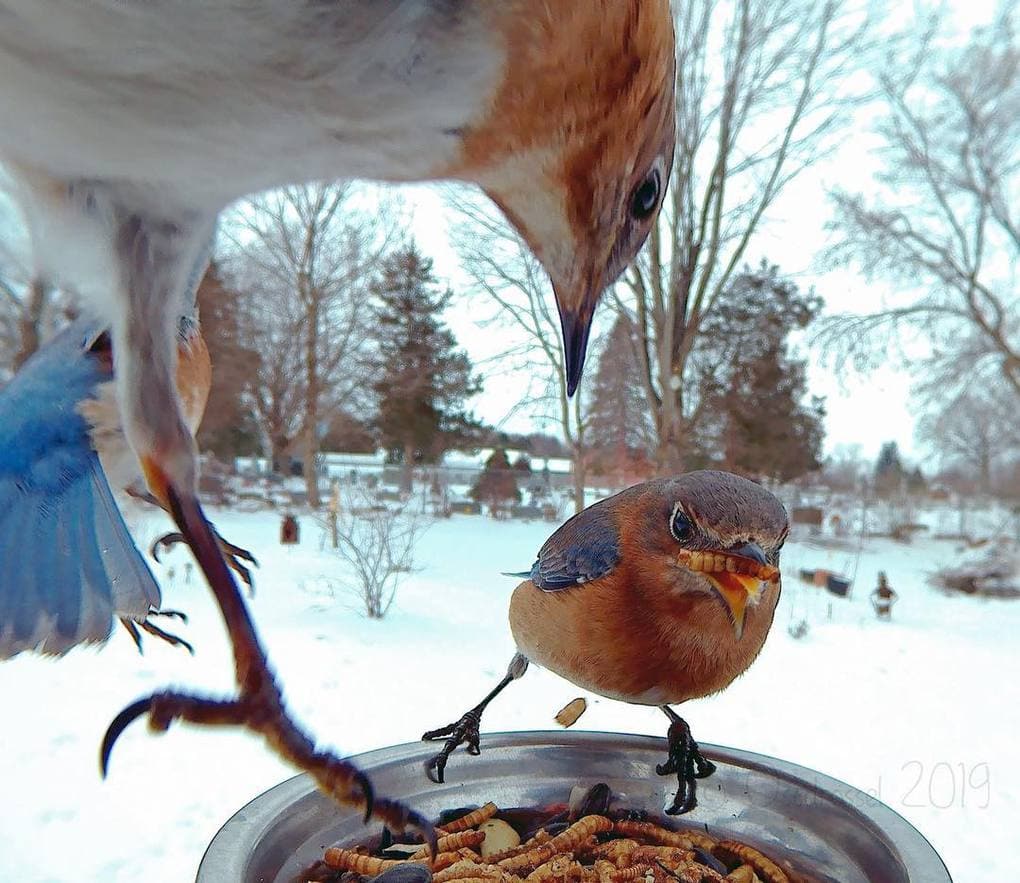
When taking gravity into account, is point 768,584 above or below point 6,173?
→ below

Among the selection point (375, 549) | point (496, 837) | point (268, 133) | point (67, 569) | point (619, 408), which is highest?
point (619, 408)

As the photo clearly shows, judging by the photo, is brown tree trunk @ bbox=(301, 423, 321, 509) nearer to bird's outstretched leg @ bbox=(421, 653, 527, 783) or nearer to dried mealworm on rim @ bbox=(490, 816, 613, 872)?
bird's outstretched leg @ bbox=(421, 653, 527, 783)

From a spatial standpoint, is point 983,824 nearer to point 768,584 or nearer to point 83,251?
point 768,584

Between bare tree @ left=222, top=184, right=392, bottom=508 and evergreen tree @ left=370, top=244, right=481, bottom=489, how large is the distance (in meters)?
0.45

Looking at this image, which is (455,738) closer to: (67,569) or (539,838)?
(539,838)

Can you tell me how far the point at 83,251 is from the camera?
43 cm

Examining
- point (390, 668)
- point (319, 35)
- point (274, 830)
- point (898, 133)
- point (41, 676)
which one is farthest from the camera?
point (898, 133)

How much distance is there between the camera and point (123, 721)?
1.31 feet

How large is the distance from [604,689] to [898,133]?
20.6ft

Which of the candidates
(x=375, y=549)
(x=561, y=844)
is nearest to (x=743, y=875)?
(x=561, y=844)

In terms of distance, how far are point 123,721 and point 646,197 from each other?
413 mm

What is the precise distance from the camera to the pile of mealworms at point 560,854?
2.15 ft

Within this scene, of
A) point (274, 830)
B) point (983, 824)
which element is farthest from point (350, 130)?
point (983, 824)

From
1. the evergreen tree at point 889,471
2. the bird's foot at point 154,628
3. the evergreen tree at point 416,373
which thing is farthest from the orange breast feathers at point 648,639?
the evergreen tree at point 889,471
